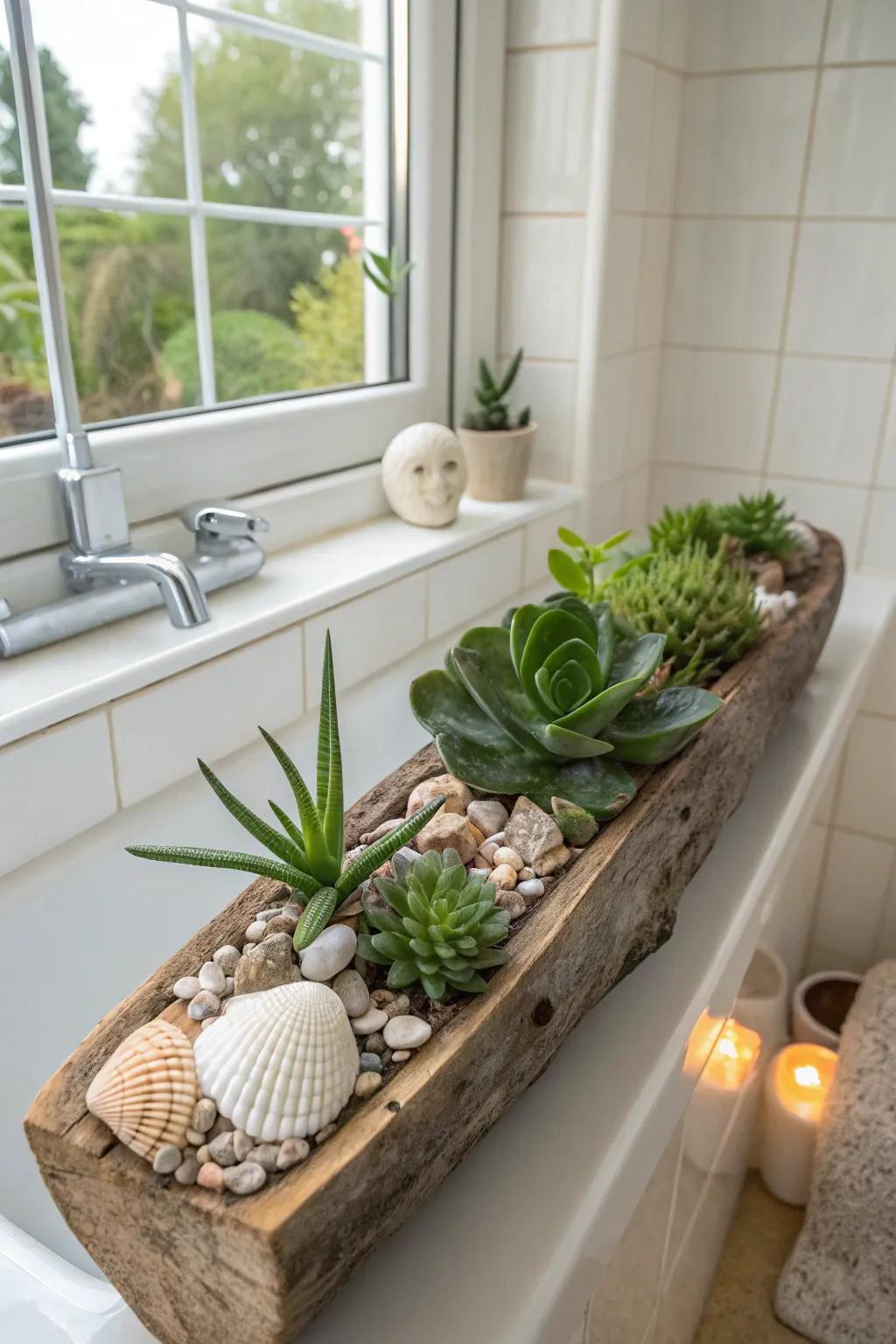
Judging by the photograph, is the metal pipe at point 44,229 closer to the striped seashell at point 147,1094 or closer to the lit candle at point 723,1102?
the striped seashell at point 147,1094

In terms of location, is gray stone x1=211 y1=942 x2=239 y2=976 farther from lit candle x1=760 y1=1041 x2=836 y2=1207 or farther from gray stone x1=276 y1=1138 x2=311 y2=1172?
lit candle x1=760 y1=1041 x2=836 y2=1207

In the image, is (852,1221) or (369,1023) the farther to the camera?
(852,1221)

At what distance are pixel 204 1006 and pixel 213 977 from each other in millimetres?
20

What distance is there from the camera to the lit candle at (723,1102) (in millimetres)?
930

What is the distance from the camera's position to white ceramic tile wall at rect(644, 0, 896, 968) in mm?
1356

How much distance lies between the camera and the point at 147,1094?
1.38 feet

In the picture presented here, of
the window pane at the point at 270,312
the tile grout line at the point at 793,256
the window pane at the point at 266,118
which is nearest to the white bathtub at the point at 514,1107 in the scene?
the tile grout line at the point at 793,256

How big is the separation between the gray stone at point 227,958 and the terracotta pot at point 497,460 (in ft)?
2.96

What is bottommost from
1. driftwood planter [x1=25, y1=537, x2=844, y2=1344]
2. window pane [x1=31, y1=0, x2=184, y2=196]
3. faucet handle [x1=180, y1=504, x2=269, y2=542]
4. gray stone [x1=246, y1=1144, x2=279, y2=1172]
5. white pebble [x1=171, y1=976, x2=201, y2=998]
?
driftwood planter [x1=25, y1=537, x2=844, y2=1344]

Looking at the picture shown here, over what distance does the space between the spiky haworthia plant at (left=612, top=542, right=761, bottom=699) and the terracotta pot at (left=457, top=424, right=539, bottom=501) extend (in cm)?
44

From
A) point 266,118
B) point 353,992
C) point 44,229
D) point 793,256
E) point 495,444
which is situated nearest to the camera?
point 353,992

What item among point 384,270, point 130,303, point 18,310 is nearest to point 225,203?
point 130,303

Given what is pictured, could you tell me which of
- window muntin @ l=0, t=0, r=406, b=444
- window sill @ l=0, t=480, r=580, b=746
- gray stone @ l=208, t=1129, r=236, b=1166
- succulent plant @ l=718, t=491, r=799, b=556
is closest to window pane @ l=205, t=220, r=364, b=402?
window muntin @ l=0, t=0, r=406, b=444

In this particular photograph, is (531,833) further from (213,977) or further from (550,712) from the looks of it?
(213,977)
